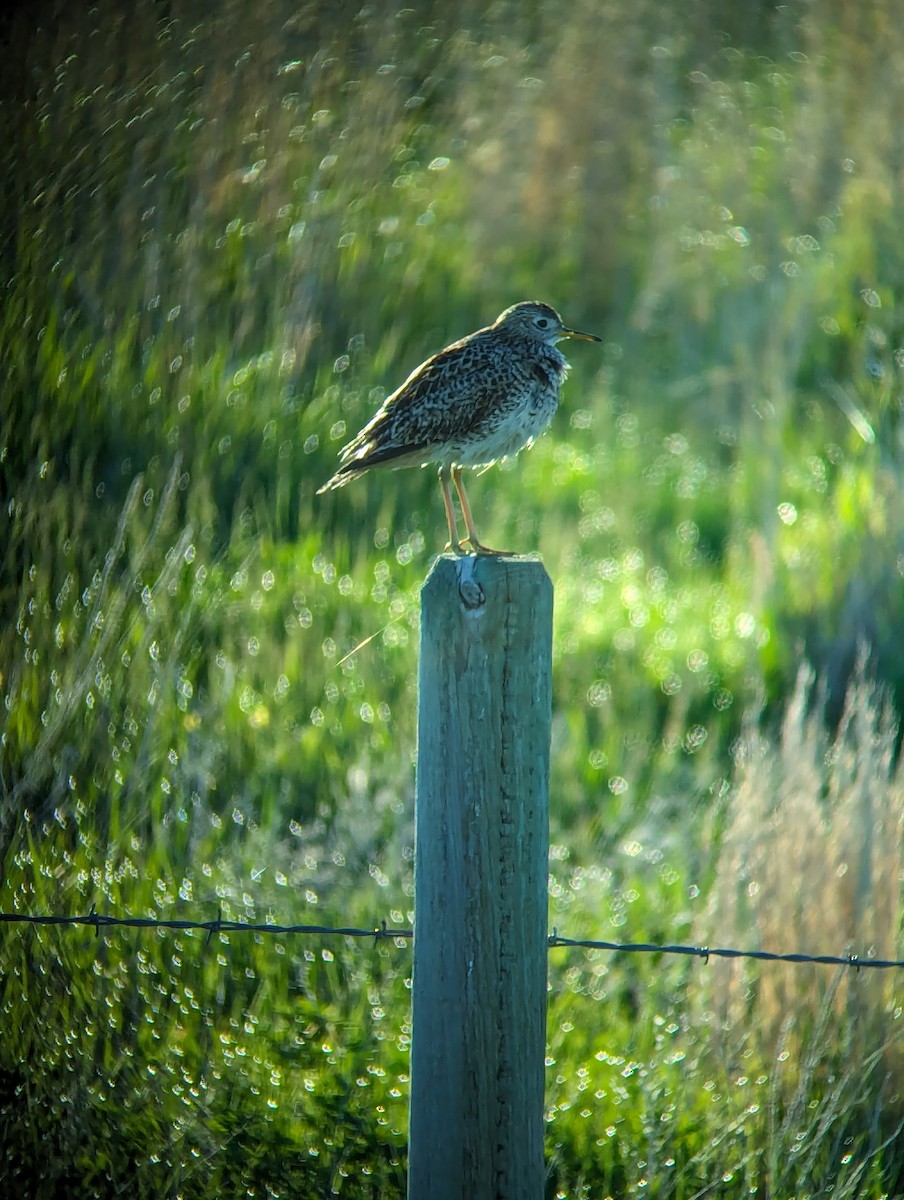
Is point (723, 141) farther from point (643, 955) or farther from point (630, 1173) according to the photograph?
point (630, 1173)

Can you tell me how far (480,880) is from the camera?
2.54 m

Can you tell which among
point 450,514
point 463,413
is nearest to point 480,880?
point 450,514

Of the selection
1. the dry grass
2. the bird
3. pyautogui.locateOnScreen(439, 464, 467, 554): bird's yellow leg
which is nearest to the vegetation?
the dry grass

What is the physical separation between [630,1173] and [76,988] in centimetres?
162

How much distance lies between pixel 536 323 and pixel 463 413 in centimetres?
83

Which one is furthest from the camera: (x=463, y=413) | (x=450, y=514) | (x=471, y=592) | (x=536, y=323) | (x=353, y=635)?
(x=353, y=635)

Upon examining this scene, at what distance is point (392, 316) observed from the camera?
857 cm

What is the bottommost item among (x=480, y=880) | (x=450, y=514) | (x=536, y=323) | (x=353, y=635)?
(x=353, y=635)

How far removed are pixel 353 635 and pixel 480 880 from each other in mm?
3830

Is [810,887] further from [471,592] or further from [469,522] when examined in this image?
[471,592]

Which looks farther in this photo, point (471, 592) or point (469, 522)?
point (469, 522)

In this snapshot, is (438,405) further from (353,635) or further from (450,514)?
(353,635)

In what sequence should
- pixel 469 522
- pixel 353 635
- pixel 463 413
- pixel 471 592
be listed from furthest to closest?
pixel 353 635 → pixel 463 413 → pixel 469 522 → pixel 471 592

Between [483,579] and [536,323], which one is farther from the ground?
[536,323]
